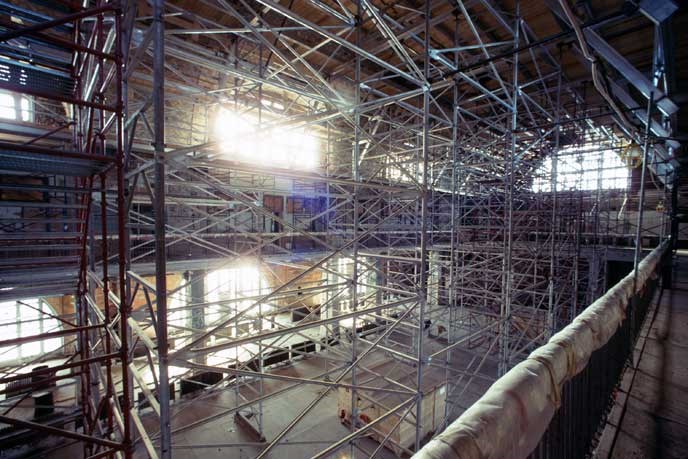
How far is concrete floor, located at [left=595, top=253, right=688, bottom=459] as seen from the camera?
214cm

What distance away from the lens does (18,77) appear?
3.52 meters

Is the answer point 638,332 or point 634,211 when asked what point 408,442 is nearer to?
point 638,332

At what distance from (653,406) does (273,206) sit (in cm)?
1635

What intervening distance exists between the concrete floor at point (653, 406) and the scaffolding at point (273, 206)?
65.0 inches

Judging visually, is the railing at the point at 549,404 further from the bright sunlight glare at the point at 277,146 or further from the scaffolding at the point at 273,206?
the bright sunlight glare at the point at 277,146

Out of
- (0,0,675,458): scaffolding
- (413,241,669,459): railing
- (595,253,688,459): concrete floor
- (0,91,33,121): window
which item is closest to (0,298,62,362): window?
(0,0,675,458): scaffolding

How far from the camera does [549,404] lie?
142 cm

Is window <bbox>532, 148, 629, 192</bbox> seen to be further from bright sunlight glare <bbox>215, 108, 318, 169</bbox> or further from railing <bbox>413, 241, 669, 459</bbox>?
bright sunlight glare <bbox>215, 108, 318, 169</bbox>

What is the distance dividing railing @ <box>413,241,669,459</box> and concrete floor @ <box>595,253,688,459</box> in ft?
0.43

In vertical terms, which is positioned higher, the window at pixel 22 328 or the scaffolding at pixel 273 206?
the scaffolding at pixel 273 206

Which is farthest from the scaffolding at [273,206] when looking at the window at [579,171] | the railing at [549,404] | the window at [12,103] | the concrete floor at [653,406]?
the railing at [549,404]

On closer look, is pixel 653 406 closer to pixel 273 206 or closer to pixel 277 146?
pixel 277 146

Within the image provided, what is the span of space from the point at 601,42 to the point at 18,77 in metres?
8.76

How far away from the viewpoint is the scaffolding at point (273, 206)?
329cm
